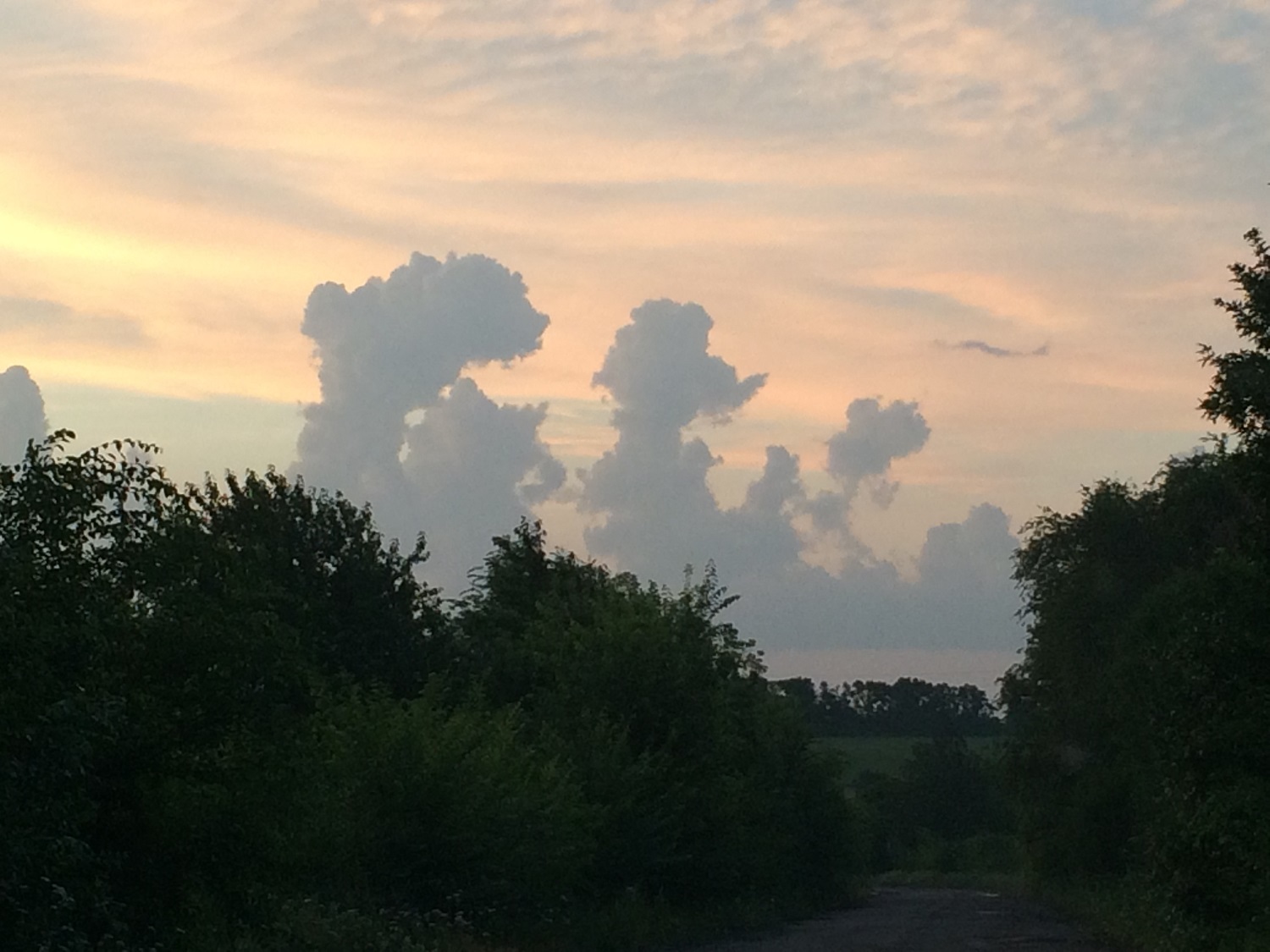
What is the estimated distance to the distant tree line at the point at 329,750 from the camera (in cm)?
1495

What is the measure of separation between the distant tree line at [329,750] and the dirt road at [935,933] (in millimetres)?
2396

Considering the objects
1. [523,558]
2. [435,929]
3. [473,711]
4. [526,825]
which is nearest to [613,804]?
[473,711]

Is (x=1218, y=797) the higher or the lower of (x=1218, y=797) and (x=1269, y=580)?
the lower

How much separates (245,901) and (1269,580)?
14021mm

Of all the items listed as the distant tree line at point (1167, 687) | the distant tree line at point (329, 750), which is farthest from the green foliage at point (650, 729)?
the distant tree line at point (1167, 687)

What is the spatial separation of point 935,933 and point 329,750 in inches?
863

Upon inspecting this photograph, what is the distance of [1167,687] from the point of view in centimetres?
2561

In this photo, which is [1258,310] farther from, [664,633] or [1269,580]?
[664,633]

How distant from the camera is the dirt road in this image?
3678 cm

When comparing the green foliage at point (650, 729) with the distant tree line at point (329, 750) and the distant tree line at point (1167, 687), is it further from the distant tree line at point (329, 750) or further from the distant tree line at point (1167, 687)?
the distant tree line at point (1167, 687)

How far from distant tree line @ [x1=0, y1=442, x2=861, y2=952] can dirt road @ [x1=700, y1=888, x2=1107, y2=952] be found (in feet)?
7.86

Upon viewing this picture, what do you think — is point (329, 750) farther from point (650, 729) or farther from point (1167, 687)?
point (650, 729)

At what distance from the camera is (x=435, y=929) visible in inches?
1095

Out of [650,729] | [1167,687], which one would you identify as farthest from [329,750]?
[650,729]
